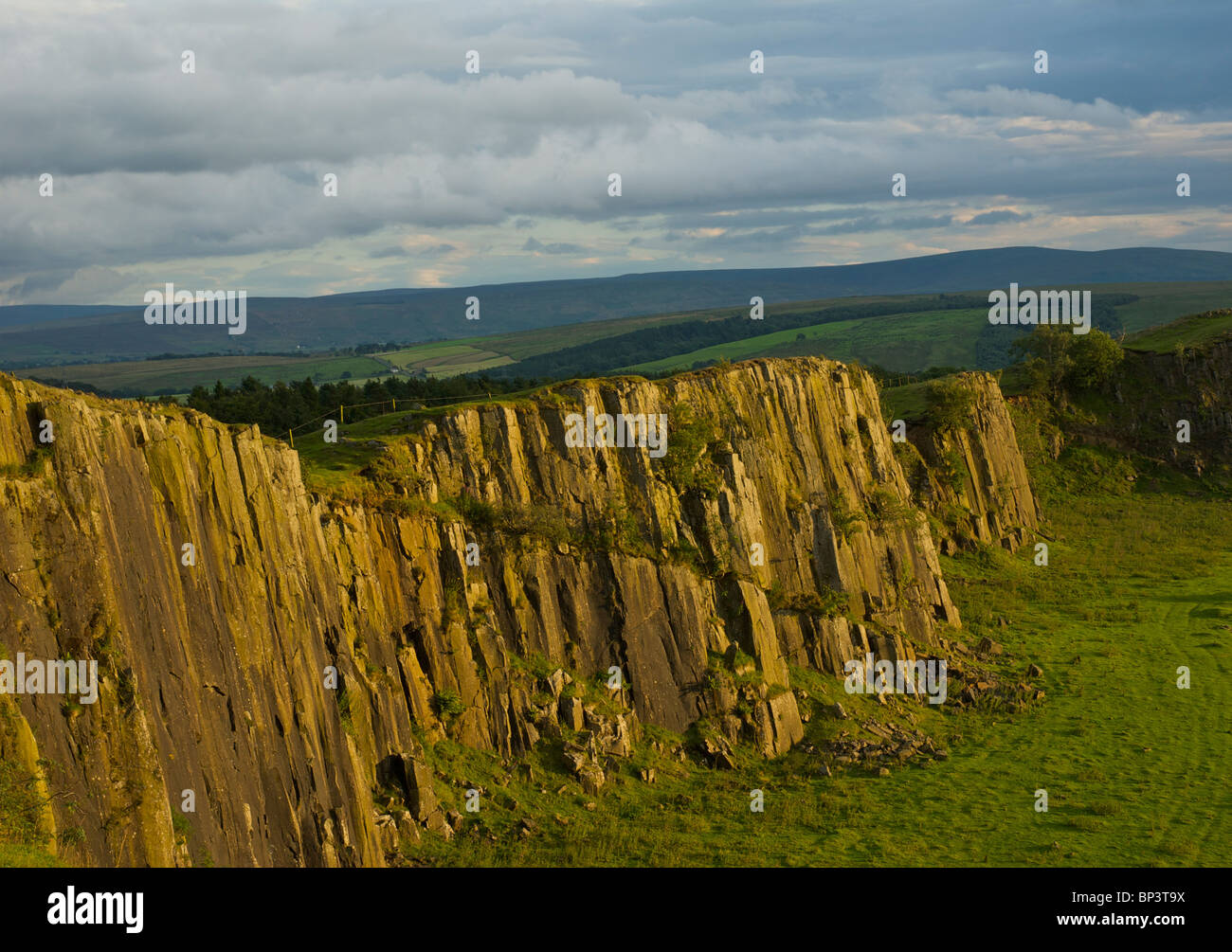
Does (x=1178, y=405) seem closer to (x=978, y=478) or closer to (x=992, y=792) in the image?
(x=978, y=478)

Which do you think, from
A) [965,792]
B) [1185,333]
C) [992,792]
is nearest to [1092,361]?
[1185,333]

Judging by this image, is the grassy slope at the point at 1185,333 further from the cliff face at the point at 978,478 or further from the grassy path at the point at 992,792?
the grassy path at the point at 992,792

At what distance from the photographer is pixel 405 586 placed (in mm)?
36906

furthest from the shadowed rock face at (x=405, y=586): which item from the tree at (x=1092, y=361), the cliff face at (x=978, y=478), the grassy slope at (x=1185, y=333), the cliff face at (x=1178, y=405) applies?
the grassy slope at (x=1185, y=333)

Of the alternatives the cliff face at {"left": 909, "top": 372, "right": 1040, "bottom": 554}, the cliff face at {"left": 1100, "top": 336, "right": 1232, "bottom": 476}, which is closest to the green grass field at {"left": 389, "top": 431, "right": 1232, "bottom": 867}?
the cliff face at {"left": 909, "top": 372, "right": 1040, "bottom": 554}

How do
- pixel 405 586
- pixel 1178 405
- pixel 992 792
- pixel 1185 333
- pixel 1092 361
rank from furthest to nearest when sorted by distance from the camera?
pixel 1185 333, pixel 1092 361, pixel 1178 405, pixel 992 792, pixel 405 586

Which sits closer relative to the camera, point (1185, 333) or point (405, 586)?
point (405, 586)

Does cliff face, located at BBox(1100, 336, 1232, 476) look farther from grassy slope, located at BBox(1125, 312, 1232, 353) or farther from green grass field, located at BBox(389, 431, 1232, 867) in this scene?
green grass field, located at BBox(389, 431, 1232, 867)

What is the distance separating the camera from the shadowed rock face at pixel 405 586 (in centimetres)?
2192

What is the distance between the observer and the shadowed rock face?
21.9 m

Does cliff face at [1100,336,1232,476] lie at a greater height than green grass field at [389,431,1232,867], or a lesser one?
greater

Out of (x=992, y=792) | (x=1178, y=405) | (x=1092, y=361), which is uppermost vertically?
(x=1092, y=361)
